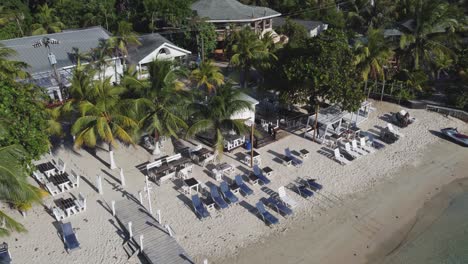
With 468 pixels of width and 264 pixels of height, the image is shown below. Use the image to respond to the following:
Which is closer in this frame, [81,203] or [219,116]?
[81,203]

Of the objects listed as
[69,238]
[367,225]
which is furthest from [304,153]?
[69,238]

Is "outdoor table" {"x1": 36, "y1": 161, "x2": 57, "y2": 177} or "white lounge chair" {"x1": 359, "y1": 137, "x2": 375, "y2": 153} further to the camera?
"white lounge chair" {"x1": 359, "y1": 137, "x2": 375, "y2": 153}

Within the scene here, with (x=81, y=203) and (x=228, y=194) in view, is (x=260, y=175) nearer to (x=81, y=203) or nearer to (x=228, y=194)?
(x=228, y=194)

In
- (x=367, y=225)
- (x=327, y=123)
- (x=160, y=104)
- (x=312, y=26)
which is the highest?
(x=312, y=26)

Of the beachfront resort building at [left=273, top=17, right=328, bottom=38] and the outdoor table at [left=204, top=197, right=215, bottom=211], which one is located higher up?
the beachfront resort building at [left=273, top=17, right=328, bottom=38]

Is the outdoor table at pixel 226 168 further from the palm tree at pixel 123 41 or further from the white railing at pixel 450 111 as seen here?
the white railing at pixel 450 111

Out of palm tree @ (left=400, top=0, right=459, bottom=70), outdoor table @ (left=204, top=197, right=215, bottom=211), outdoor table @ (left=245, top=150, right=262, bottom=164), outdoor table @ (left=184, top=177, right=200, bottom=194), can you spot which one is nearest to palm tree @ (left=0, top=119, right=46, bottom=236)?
outdoor table @ (left=204, top=197, right=215, bottom=211)

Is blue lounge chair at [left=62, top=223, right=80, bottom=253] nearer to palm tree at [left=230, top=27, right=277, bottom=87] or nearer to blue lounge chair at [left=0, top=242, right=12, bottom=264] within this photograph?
blue lounge chair at [left=0, top=242, right=12, bottom=264]

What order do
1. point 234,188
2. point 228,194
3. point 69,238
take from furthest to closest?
1. point 234,188
2. point 228,194
3. point 69,238
